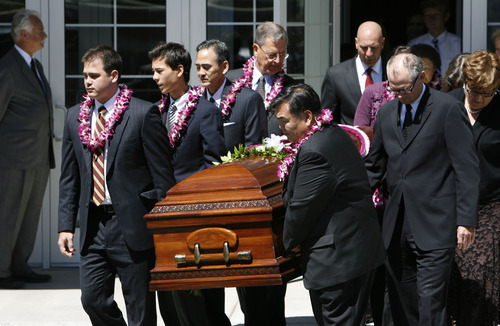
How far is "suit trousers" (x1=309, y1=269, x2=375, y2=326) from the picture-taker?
17.0ft

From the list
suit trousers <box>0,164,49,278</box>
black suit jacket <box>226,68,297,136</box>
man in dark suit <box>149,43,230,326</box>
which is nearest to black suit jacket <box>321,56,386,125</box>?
black suit jacket <box>226,68,297,136</box>

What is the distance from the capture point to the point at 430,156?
19.1 ft

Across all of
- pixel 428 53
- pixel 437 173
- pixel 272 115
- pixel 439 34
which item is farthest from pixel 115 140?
pixel 439 34

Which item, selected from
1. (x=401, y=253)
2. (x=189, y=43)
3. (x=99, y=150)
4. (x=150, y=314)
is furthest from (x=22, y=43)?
(x=401, y=253)

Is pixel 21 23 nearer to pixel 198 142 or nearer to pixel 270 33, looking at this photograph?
pixel 270 33

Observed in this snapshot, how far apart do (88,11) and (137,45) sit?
534mm

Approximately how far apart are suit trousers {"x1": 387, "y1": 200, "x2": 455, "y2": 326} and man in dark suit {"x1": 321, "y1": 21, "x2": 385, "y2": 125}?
157 centimetres

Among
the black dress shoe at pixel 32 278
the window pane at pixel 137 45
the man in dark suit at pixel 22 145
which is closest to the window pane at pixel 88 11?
the window pane at pixel 137 45

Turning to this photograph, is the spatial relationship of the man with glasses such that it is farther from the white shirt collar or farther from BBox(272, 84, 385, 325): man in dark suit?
BBox(272, 84, 385, 325): man in dark suit

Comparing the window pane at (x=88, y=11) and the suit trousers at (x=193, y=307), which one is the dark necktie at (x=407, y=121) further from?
the window pane at (x=88, y=11)

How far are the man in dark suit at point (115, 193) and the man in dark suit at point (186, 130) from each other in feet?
1.47

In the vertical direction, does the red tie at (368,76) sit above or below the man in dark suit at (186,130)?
above

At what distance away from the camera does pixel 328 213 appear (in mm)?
5160

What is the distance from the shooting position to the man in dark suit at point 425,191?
18.9 feet
